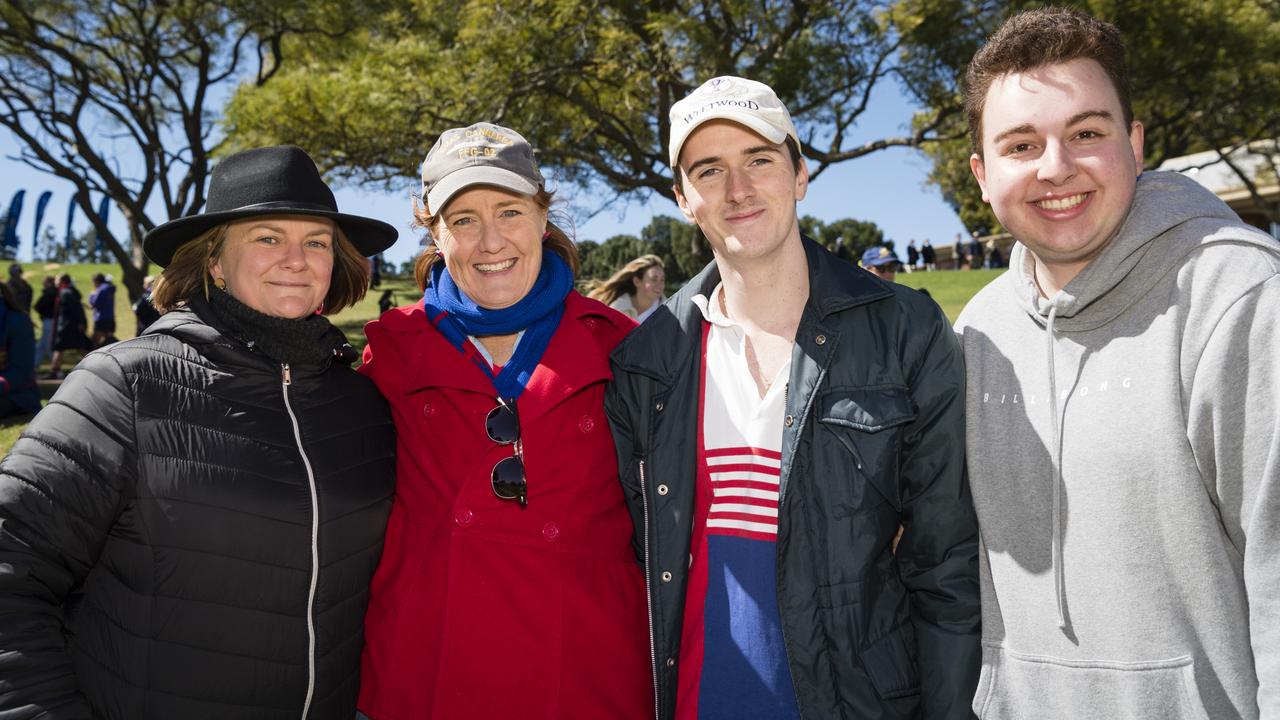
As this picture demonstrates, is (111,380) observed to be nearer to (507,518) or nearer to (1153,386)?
(507,518)

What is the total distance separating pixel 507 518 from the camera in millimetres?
2773

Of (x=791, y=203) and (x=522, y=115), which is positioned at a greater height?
(x=522, y=115)

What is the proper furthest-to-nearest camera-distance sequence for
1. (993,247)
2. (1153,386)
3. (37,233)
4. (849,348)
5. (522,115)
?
(993,247) → (37,233) → (522,115) → (849,348) → (1153,386)

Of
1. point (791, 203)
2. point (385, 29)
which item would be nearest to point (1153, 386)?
point (791, 203)

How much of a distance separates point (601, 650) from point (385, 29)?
1946 centimetres

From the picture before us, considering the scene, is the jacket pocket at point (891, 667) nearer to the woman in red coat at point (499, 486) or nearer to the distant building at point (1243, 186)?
the woman in red coat at point (499, 486)

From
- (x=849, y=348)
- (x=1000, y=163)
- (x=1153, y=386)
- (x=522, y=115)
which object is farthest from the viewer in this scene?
(x=522, y=115)

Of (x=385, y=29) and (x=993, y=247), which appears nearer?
(x=385, y=29)

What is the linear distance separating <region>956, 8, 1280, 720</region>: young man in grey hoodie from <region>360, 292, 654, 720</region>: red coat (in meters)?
1.16

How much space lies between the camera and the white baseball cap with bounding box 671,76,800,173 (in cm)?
271

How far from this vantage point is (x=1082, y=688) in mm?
2182

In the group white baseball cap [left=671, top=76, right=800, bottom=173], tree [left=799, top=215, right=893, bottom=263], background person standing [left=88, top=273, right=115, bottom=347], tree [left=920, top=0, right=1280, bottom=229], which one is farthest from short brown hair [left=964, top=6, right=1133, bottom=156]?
tree [left=799, top=215, right=893, bottom=263]

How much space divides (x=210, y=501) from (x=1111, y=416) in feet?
8.14

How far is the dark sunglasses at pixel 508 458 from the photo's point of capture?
2.76 m
